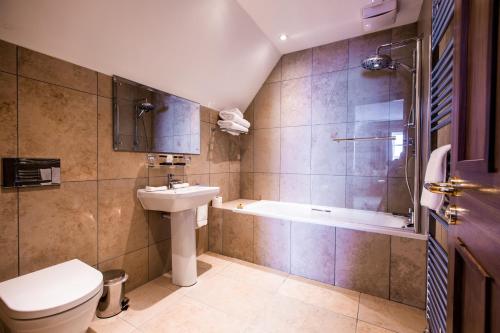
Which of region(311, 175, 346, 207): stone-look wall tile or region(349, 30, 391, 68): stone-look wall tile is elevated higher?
region(349, 30, 391, 68): stone-look wall tile

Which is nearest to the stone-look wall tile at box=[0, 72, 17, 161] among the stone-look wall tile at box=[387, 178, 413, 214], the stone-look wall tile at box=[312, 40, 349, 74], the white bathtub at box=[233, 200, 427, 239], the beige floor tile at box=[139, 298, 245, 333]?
the beige floor tile at box=[139, 298, 245, 333]

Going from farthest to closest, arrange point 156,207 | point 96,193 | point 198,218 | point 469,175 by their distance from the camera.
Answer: point 198,218
point 156,207
point 96,193
point 469,175

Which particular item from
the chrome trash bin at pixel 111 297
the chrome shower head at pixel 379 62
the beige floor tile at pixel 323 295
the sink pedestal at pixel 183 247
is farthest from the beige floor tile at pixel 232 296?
the chrome shower head at pixel 379 62

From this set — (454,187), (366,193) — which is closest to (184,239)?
(454,187)

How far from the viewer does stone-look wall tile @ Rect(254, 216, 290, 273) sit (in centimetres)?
231

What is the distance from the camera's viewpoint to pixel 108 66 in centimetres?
171

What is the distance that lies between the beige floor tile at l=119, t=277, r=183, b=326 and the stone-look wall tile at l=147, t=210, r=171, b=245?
0.39 meters

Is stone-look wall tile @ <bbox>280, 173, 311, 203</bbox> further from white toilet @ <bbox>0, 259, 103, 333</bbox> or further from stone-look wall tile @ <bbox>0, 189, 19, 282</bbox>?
stone-look wall tile @ <bbox>0, 189, 19, 282</bbox>

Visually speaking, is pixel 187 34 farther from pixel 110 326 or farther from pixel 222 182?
pixel 110 326

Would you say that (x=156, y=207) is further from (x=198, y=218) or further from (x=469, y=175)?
(x=469, y=175)

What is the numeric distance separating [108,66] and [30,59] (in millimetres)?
447

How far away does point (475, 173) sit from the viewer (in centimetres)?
53

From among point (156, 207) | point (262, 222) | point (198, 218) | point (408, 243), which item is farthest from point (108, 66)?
point (408, 243)

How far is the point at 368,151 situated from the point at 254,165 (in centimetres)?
152
